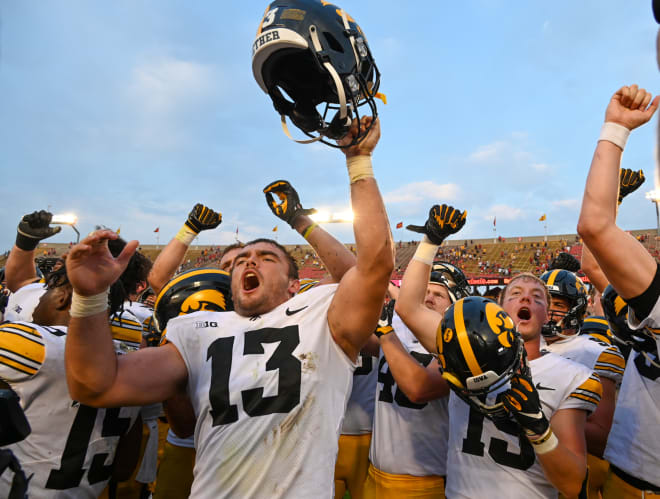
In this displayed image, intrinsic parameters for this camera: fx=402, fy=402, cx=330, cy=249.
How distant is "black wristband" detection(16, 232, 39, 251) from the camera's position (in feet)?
13.7

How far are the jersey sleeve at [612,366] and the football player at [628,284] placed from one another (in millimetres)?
455

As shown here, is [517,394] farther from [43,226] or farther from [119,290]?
[43,226]

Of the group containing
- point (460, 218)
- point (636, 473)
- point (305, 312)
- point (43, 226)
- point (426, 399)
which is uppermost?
point (460, 218)

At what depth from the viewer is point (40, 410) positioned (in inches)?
87.7

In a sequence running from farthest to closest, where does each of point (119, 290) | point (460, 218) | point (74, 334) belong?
point (460, 218), point (119, 290), point (74, 334)

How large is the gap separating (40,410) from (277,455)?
4.42ft

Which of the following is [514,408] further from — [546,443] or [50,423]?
[50,423]

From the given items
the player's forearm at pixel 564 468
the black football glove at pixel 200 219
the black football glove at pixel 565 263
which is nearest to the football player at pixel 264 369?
the player's forearm at pixel 564 468

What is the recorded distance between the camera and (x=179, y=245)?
14.2ft

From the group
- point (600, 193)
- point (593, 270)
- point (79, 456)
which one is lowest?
point (79, 456)

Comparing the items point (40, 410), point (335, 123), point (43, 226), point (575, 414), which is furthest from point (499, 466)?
point (43, 226)

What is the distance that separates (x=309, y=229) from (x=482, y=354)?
56.7 inches

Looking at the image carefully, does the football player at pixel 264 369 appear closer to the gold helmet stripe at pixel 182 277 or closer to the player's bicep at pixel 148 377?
the player's bicep at pixel 148 377

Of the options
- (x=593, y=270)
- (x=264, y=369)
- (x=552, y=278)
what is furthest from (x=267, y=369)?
(x=552, y=278)
